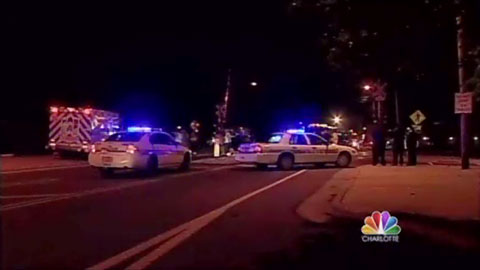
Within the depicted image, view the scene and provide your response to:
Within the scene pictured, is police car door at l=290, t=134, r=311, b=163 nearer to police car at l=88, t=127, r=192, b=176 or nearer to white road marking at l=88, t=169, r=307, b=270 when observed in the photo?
police car at l=88, t=127, r=192, b=176

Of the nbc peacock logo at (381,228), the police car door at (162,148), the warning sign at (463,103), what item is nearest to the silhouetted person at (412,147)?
the warning sign at (463,103)

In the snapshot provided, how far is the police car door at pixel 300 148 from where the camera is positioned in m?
29.3

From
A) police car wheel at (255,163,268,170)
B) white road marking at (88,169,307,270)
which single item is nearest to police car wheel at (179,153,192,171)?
police car wheel at (255,163,268,170)

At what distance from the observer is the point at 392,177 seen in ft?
70.9

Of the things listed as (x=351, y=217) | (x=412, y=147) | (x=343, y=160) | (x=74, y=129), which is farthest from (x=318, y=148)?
(x=351, y=217)

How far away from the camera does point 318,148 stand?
98.0 feet

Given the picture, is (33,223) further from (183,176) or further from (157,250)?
(183,176)

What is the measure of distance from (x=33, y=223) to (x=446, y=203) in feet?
25.7

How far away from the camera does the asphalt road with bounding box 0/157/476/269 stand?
362 inches

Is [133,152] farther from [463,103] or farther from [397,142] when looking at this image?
[397,142]

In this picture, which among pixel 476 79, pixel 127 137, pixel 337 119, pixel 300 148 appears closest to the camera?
pixel 476 79

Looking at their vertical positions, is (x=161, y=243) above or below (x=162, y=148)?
below

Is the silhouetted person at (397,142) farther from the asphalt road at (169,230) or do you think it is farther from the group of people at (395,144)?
the asphalt road at (169,230)

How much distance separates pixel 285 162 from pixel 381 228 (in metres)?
17.4
